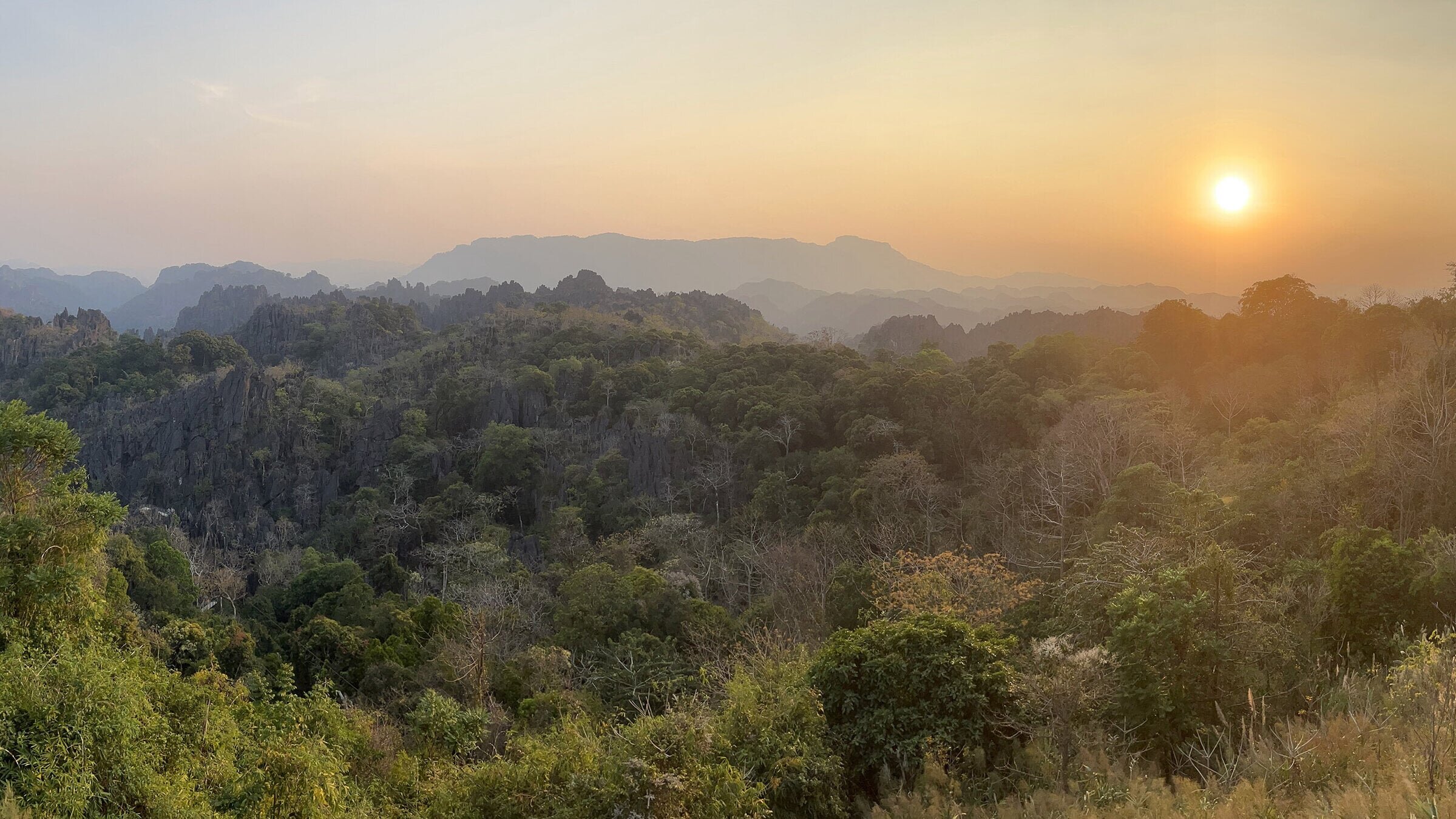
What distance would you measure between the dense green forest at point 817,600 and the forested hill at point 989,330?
1871 centimetres

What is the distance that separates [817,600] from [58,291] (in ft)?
680

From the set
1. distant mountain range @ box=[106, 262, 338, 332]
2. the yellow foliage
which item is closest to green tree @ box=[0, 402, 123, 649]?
the yellow foliage

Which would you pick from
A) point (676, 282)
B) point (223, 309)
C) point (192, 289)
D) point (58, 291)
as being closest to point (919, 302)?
point (676, 282)

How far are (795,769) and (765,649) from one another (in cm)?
565

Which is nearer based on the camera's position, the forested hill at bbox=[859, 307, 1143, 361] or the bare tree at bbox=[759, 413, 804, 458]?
the bare tree at bbox=[759, 413, 804, 458]

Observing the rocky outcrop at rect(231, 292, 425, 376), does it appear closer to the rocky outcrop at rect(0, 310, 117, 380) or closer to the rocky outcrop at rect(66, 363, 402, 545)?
the rocky outcrop at rect(0, 310, 117, 380)

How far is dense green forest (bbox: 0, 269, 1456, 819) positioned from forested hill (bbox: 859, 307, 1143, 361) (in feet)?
61.4

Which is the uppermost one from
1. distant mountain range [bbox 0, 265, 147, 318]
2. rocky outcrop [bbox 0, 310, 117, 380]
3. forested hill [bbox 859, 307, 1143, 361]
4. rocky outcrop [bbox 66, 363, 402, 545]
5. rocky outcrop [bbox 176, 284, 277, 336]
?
distant mountain range [bbox 0, 265, 147, 318]

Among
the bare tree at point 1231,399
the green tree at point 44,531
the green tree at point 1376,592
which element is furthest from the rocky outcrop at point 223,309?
the green tree at point 1376,592

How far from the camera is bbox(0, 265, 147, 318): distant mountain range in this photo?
13788 centimetres

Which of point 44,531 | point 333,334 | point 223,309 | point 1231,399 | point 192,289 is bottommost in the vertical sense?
point 1231,399

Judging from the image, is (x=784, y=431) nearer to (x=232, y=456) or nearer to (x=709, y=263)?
(x=232, y=456)

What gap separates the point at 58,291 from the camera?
534 ft

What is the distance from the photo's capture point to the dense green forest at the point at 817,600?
21.7 ft
